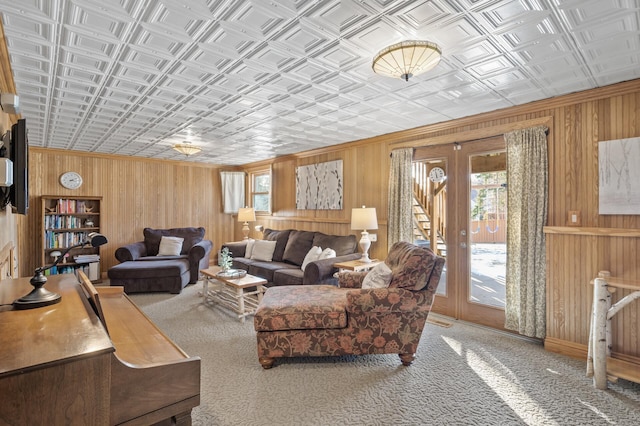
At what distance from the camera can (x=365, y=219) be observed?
14.2ft

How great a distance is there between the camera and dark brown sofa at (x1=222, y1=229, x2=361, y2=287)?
4.10m

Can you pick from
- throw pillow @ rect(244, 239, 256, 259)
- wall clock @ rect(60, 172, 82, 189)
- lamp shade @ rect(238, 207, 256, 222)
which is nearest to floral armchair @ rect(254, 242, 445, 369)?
throw pillow @ rect(244, 239, 256, 259)

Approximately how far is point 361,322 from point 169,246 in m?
4.49

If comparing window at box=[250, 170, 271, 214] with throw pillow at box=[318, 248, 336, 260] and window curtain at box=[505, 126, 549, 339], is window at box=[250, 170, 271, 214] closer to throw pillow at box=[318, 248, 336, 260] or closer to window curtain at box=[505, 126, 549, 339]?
throw pillow at box=[318, 248, 336, 260]

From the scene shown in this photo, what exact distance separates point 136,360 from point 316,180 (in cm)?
454

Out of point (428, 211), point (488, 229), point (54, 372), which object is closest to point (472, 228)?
point (488, 229)

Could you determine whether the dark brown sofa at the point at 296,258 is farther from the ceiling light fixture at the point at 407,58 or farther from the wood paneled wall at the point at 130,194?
the ceiling light fixture at the point at 407,58

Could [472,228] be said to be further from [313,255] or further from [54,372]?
[54,372]

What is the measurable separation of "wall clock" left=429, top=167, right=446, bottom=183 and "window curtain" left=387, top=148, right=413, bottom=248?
261 mm

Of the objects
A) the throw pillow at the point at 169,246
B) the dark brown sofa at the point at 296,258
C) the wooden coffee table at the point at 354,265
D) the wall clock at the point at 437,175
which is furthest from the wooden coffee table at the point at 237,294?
the wall clock at the point at 437,175

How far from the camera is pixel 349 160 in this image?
5102 mm

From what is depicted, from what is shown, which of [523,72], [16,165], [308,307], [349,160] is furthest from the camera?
[349,160]

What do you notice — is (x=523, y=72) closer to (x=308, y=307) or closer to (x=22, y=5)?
(x=308, y=307)

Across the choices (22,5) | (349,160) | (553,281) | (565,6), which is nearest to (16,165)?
(22,5)
